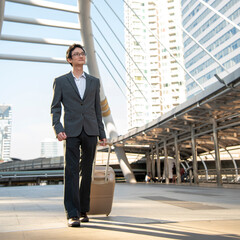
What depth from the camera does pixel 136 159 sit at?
1366 inches

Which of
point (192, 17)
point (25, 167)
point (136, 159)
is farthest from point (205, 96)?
point (192, 17)

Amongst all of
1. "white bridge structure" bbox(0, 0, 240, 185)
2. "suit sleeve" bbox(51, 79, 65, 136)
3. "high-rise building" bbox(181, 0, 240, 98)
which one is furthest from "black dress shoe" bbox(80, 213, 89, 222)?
"high-rise building" bbox(181, 0, 240, 98)

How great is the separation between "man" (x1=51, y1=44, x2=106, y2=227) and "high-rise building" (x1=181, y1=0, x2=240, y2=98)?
63569mm

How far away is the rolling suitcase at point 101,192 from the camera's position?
359 cm

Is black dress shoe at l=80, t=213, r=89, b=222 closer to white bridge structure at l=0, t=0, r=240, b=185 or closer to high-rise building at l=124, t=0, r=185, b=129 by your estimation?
white bridge structure at l=0, t=0, r=240, b=185

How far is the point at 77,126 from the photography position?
3156mm

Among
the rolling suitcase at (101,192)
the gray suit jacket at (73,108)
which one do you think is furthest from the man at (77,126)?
the rolling suitcase at (101,192)

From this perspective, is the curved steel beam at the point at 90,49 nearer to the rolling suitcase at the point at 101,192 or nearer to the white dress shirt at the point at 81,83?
the white dress shirt at the point at 81,83

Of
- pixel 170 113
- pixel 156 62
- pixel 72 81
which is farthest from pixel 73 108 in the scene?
pixel 156 62

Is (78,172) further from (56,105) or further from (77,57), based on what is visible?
(77,57)

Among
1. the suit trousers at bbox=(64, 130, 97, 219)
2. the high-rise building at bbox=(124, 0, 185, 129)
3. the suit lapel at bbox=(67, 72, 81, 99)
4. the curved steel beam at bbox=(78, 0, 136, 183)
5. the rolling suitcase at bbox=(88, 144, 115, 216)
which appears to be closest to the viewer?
the suit trousers at bbox=(64, 130, 97, 219)

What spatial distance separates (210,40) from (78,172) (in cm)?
7879

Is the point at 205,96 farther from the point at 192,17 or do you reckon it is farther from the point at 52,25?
the point at 192,17

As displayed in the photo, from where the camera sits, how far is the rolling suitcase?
11.8ft
